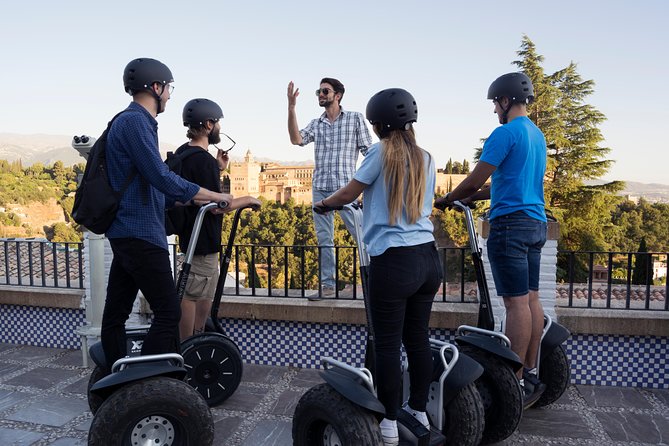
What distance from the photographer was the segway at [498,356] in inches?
106

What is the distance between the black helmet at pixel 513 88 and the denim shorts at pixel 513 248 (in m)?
0.62

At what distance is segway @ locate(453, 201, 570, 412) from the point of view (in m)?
2.68

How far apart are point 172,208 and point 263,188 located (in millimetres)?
99787

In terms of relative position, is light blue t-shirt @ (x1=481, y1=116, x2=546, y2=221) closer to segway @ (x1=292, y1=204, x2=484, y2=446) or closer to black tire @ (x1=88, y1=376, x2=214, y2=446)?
segway @ (x1=292, y1=204, x2=484, y2=446)

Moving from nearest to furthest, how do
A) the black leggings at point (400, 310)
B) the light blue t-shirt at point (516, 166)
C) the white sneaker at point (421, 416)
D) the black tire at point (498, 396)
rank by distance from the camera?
1. the black leggings at point (400, 310)
2. the white sneaker at point (421, 416)
3. the black tire at point (498, 396)
4. the light blue t-shirt at point (516, 166)

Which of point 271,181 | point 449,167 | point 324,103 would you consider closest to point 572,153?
point 324,103

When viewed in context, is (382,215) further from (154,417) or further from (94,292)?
(94,292)

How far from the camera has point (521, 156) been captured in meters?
2.83

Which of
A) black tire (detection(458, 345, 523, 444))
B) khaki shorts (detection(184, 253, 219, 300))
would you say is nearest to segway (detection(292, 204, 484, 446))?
black tire (detection(458, 345, 523, 444))

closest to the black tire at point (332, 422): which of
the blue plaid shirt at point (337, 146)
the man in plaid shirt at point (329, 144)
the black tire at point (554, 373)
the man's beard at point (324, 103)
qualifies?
the black tire at point (554, 373)

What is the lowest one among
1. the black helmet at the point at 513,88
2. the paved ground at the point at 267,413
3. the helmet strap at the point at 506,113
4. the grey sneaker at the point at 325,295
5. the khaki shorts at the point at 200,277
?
the paved ground at the point at 267,413

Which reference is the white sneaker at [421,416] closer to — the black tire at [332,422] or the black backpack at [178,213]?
the black tire at [332,422]

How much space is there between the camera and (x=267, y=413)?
3.32 meters

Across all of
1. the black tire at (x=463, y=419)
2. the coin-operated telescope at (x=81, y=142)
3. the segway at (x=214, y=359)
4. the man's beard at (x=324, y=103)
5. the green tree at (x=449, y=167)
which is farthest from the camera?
the green tree at (x=449, y=167)
